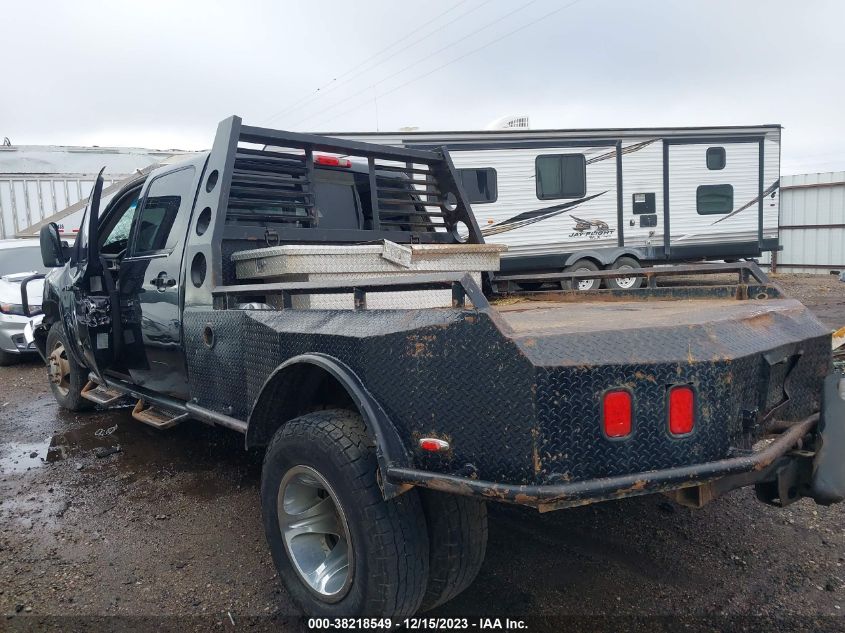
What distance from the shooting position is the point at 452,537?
226 cm

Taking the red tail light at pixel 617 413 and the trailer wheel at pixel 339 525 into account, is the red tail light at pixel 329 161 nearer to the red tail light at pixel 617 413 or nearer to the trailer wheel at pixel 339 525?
the trailer wheel at pixel 339 525

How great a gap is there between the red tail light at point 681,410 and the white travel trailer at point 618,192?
357 inches

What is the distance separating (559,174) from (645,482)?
1021 centimetres

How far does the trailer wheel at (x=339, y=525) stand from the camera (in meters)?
2.16

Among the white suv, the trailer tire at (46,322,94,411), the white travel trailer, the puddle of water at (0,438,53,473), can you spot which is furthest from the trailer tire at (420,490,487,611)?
the white travel trailer

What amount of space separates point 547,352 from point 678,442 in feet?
1.63

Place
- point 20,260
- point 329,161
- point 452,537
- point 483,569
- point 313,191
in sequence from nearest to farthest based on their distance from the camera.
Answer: point 452,537 → point 483,569 → point 313,191 → point 329,161 → point 20,260

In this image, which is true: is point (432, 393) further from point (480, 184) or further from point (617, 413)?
point (480, 184)

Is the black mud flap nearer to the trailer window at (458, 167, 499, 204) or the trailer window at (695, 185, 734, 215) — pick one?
the trailer window at (458, 167, 499, 204)

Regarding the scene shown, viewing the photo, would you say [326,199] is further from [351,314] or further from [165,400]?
[351,314]

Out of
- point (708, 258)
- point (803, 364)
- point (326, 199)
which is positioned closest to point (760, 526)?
point (803, 364)

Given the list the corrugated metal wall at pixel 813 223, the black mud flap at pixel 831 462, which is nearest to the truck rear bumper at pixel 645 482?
the black mud flap at pixel 831 462

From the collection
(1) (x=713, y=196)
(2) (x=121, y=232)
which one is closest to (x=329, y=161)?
(2) (x=121, y=232)

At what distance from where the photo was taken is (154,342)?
4.10 m
